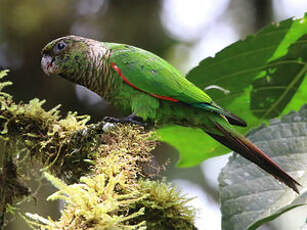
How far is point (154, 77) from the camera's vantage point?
2.87m

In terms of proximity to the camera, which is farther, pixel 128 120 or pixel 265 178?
pixel 128 120

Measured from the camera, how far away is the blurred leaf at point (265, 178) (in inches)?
85.0

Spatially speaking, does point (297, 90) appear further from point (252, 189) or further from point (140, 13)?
point (140, 13)

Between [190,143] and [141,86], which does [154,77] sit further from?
[190,143]

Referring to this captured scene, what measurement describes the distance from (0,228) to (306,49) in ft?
6.72

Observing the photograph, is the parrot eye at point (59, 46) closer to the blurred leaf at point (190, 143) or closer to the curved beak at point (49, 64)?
the curved beak at point (49, 64)

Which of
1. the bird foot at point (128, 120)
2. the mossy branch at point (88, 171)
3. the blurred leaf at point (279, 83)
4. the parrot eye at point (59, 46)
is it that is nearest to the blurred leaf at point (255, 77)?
the blurred leaf at point (279, 83)

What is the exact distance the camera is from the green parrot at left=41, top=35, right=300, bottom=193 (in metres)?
2.81

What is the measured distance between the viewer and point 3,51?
5566 millimetres

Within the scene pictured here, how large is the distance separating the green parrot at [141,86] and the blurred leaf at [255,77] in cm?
12

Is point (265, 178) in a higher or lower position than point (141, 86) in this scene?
lower

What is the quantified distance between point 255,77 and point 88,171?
1.29 m

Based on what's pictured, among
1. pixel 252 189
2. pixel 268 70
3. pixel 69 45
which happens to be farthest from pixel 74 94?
pixel 252 189

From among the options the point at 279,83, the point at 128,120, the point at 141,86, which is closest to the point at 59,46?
the point at 141,86
